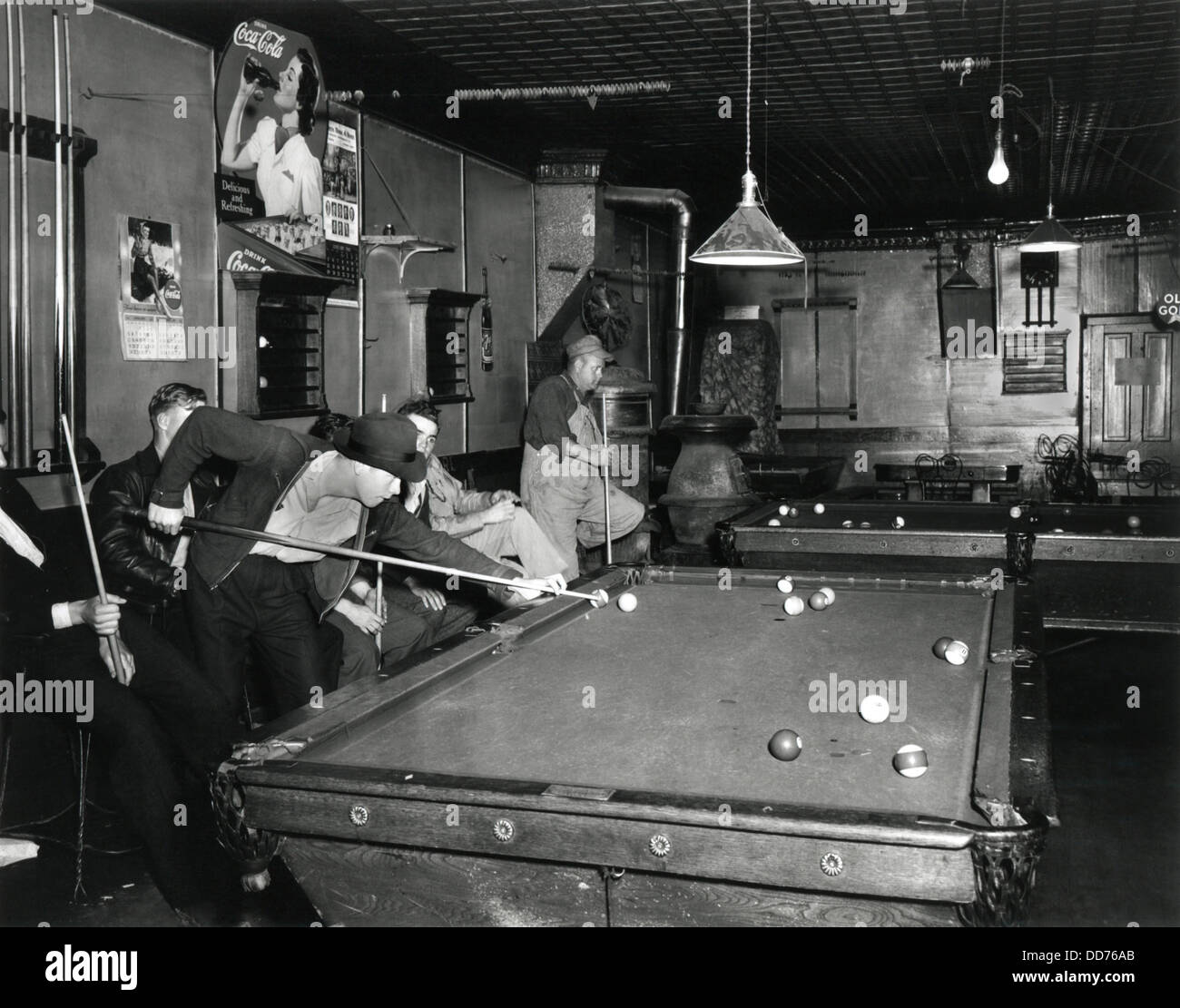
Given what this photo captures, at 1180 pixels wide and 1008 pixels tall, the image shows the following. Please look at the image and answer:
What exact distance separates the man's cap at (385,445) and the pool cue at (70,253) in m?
1.49

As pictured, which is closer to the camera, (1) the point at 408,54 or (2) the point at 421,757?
(2) the point at 421,757

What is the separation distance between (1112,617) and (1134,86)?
12.3 ft

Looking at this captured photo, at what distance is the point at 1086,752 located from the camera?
4961 millimetres

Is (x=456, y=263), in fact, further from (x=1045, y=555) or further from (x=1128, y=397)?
(x=1128, y=397)

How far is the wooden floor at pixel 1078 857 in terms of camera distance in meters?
3.39

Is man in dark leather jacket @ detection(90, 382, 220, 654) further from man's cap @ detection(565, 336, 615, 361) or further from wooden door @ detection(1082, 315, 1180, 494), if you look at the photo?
wooden door @ detection(1082, 315, 1180, 494)

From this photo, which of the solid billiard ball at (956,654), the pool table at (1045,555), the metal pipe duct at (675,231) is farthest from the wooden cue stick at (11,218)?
the metal pipe duct at (675,231)

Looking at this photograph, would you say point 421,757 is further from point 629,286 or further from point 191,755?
point 629,286

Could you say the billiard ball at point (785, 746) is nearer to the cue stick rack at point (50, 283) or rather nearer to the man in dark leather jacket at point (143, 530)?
the man in dark leather jacket at point (143, 530)

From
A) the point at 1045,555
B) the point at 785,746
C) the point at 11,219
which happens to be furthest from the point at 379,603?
the point at 1045,555

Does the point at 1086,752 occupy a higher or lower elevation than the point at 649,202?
lower

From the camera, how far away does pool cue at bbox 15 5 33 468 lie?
4.16 meters

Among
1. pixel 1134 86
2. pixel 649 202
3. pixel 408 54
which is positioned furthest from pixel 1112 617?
pixel 649 202

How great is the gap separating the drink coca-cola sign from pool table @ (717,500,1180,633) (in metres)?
3.10
